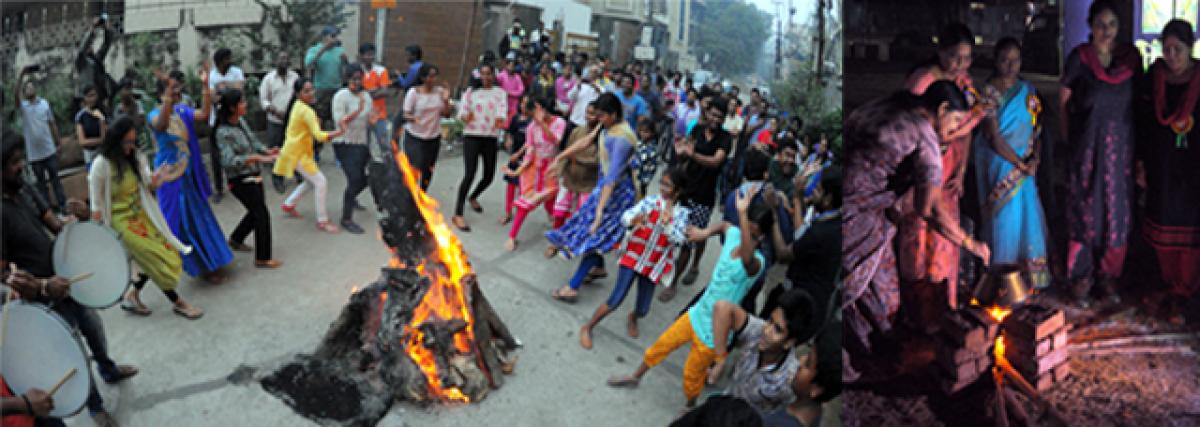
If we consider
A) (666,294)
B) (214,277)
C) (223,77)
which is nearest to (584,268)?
(666,294)

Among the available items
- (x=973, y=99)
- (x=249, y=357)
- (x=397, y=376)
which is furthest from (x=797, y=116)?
(x=249, y=357)

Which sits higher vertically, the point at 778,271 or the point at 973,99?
the point at 973,99

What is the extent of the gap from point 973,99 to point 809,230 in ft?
3.52

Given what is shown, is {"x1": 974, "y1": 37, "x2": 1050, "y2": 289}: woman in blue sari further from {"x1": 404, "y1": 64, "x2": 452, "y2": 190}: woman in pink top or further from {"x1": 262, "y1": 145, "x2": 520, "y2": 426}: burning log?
{"x1": 404, "y1": 64, "x2": 452, "y2": 190}: woman in pink top

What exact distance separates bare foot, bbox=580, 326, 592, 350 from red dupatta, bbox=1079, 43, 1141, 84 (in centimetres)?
239

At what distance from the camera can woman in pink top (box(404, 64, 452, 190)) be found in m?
4.75

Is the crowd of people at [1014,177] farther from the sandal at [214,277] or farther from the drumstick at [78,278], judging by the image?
the sandal at [214,277]

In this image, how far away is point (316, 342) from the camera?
341cm

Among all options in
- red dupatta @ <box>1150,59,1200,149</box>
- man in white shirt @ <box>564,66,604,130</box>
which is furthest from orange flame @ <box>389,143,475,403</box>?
man in white shirt @ <box>564,66,604,130</box>

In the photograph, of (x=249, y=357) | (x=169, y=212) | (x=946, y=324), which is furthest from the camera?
(x=169, y=212)

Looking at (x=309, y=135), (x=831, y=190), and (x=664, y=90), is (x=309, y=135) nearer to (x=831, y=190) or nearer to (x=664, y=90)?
(x=831, y=190)

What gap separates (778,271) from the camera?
3.93 meters

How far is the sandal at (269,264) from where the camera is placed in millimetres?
3746

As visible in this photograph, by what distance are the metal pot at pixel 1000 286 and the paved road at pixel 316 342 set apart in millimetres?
1394
